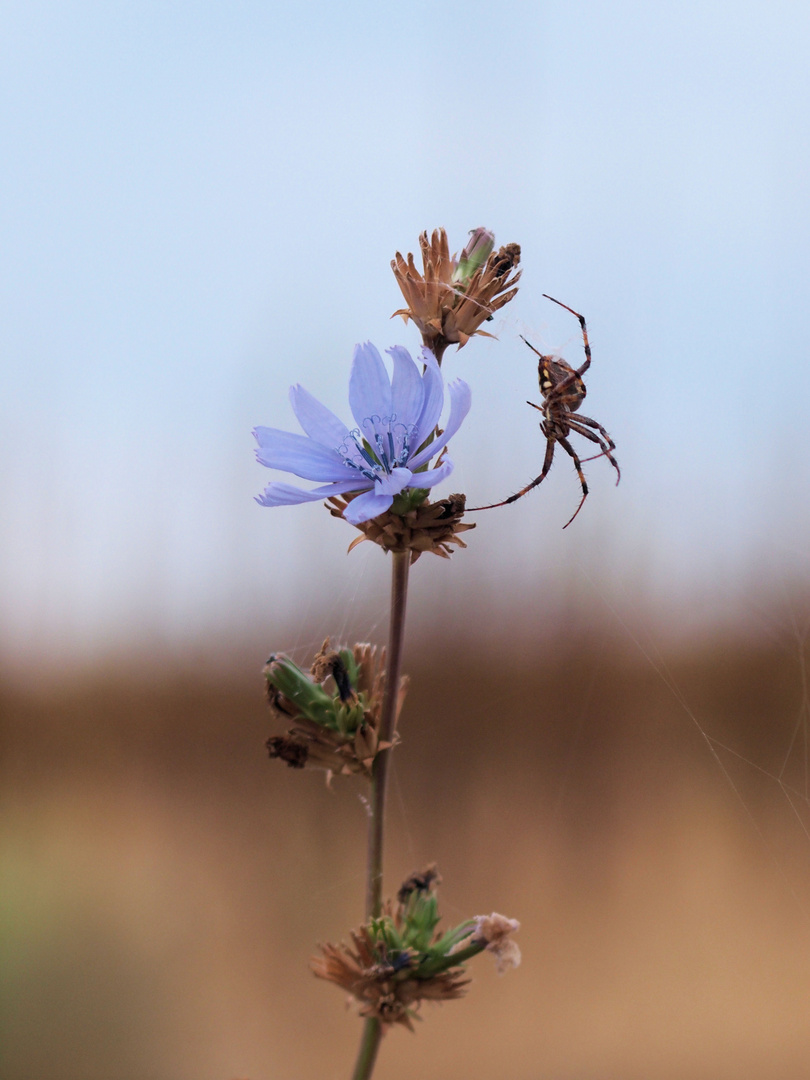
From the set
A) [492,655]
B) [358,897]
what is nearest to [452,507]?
[492,655]

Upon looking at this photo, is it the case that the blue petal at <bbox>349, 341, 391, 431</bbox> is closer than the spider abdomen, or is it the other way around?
the blue petal at <bbox>349, 341, 391, 431</bbox>

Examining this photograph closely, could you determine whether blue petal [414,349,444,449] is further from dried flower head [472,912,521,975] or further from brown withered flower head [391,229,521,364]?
dried flower head [472,912,521,975]

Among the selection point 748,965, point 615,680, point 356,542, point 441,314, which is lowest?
point 748,965

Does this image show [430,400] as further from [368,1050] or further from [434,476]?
[368,1050]

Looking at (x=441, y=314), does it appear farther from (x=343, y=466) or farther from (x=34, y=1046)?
(x=34, y=1046)

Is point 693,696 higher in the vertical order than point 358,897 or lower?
higher

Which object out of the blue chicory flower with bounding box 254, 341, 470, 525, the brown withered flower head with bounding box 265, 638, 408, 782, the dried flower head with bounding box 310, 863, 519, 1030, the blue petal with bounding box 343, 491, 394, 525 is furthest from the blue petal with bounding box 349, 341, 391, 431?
the dried flower head with bounding box 310, 863, 519, 1030

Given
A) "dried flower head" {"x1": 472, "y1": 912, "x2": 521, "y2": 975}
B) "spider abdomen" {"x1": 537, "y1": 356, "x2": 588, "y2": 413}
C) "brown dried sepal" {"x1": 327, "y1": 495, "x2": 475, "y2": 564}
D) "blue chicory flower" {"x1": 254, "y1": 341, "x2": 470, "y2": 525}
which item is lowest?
"dried flower head" {"x1": 472, "y1": 912, "x2": 521, "y2": 975}
